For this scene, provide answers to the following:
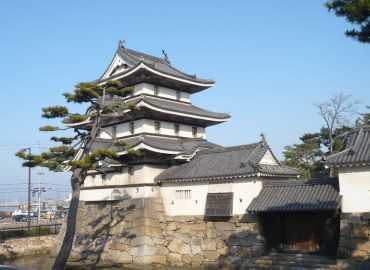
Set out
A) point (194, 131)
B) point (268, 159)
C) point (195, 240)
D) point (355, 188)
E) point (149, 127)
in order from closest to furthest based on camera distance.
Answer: point (355, 188) < point (195, 240) < point (268, 159) < point (149, 127) < point (194, 131)

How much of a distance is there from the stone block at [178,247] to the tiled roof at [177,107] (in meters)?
7.16

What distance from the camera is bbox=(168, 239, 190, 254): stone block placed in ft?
60.8

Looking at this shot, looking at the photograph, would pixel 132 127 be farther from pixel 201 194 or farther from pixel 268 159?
pixel 268 159

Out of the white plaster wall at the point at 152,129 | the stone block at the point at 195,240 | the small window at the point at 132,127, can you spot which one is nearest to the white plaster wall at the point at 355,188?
the stone block at the point at 195,240

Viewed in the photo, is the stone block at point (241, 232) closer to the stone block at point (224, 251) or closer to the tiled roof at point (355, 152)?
the stone block at point (224, 251)

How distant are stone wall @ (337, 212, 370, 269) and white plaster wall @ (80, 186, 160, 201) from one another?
9.67 m

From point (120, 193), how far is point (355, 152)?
12186 millimetres

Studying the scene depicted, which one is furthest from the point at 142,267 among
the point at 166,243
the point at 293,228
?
the point at 293,228

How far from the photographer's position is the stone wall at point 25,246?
22797mm

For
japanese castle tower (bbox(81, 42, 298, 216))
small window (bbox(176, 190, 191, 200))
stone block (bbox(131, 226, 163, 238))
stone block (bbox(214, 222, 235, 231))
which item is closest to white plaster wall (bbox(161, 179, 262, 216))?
japanese castle tower (bbox(81, 42, 298, 216))

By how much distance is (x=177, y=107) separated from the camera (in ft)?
74.7

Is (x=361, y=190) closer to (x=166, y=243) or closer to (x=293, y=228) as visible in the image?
(x=293, y=228)

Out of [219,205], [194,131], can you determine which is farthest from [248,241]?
[194,131]

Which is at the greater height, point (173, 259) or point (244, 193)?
point (244, 193)
